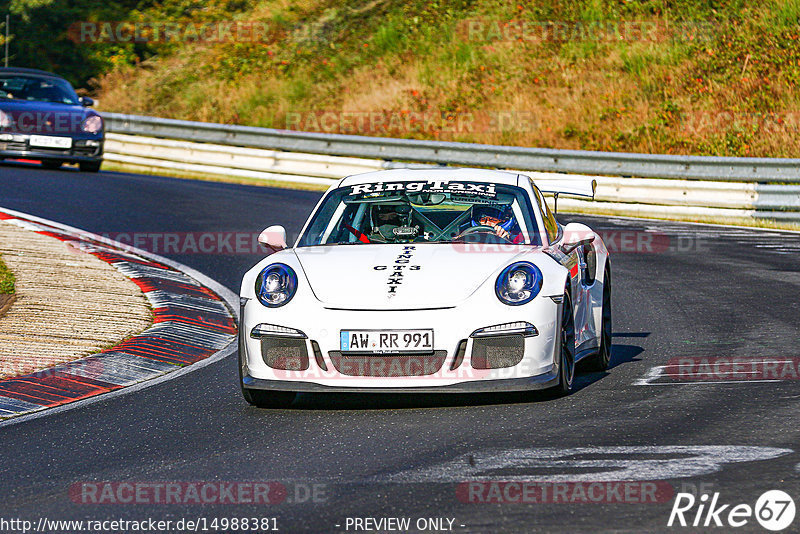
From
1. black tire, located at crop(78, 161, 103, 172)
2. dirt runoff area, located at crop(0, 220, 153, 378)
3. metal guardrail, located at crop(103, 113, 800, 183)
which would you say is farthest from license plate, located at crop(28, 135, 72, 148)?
dirt runoff area, located at crop(0, 220, 153, 378)

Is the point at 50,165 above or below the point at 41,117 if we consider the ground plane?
below

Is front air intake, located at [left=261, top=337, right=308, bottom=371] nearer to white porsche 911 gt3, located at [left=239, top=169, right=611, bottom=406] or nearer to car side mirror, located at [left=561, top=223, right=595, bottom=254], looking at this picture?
white porsche 911 gt3, located at [left=239, top=169, right=611, bottom=406]

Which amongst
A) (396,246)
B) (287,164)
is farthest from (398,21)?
(396,246)

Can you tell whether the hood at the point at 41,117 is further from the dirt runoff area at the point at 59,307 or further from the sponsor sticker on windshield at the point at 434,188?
the sponsor sticker on windshield at the point at 434,188

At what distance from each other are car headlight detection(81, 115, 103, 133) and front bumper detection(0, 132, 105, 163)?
99 mm

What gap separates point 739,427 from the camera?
244 inches

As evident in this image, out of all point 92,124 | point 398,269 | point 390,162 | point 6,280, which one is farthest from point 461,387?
point 390,162

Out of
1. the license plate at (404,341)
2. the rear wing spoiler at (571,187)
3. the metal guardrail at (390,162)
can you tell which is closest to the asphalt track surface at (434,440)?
the license plate at (404,341)

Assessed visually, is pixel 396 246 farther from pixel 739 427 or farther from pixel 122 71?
pixel 122 71

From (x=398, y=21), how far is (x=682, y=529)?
28.2 metres

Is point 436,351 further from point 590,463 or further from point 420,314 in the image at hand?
point 590,463

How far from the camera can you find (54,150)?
2098 cm

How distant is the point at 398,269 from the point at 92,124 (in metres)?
15.3

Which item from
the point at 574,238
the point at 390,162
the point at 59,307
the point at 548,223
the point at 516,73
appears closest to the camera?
the point at 574,238
